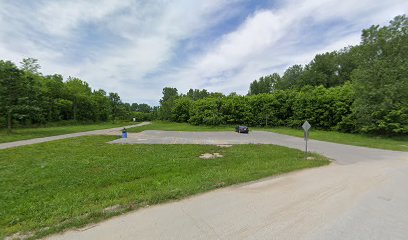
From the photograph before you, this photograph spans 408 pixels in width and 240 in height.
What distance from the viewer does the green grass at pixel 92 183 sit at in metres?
4.22

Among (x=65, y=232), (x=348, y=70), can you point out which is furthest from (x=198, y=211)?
(x=348, y=70)

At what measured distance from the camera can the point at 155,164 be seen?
9.16 metres

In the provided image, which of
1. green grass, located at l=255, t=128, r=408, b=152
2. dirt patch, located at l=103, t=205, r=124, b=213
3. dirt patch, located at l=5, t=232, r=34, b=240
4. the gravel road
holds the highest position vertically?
dirt patch, located at l=5, t=232, r=34, b=240

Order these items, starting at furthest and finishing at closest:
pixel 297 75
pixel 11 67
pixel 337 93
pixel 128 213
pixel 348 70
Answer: pixel 297 75 < pixel 348 70 < pixel 337 93 < pixel 11 67 < pixel 128 213

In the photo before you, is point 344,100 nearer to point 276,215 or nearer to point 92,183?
point 276,215

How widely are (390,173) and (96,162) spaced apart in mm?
11976

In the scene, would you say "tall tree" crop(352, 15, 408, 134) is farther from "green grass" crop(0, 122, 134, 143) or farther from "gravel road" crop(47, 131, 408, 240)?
"green grass" crop(0, 122, 134, 143)

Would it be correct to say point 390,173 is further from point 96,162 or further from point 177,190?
point 96,162

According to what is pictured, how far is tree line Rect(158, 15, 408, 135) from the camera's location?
23.9 metres

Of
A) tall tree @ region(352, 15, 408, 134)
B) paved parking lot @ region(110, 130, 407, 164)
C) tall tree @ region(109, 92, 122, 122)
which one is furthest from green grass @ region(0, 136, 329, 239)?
tall tree @ region(109, 92, 122, 122)

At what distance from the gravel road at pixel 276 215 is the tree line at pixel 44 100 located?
1008 inches

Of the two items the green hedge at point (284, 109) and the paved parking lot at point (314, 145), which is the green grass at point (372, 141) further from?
the green hedge at point (284, 109)

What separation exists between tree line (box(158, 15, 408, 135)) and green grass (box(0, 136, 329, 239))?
21.7 meters

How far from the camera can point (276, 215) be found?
13.9ft
